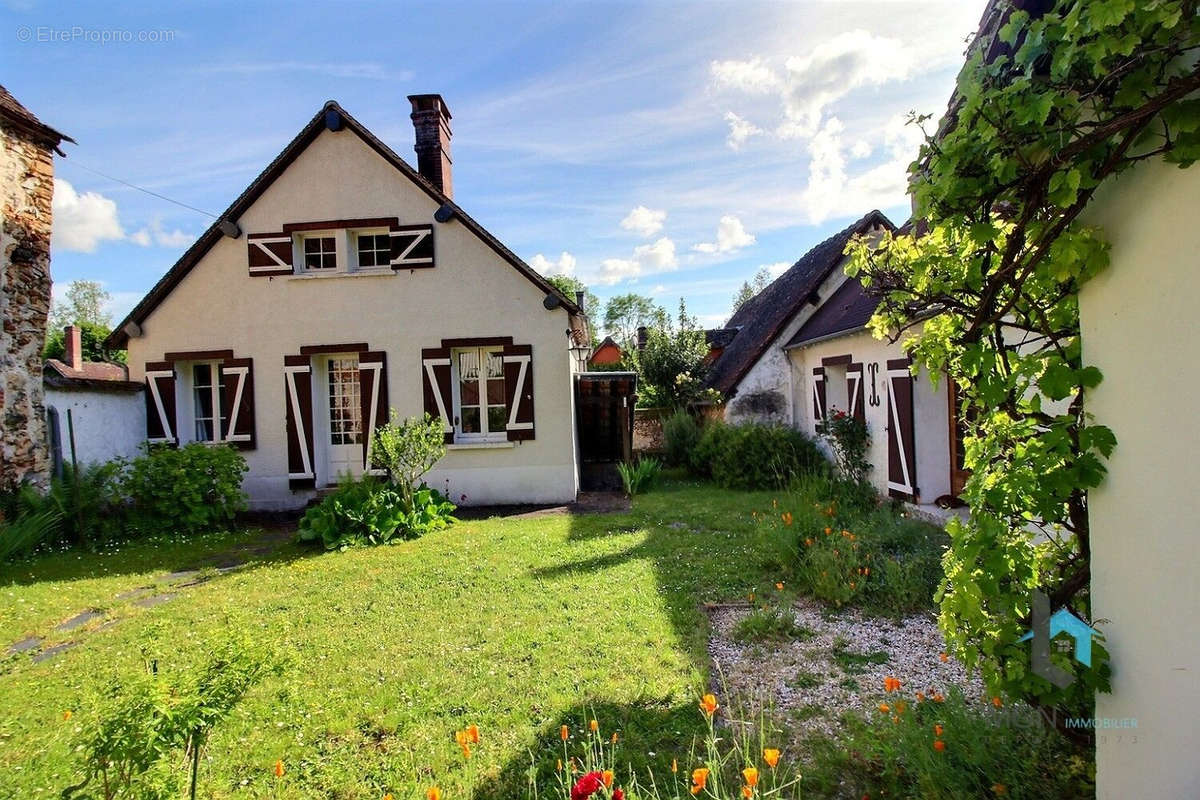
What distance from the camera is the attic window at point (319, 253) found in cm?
1045

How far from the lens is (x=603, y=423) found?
12.2m

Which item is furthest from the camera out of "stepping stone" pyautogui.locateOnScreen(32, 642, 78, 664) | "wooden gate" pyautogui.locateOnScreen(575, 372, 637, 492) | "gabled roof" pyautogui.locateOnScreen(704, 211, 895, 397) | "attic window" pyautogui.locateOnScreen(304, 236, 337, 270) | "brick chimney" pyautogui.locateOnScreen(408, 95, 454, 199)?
"gabled roof" pyautogui.locateOnScreen(704, 211, 895, 397)

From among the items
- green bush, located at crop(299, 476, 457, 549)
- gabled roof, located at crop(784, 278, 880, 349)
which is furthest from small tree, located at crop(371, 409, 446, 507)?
gabled roof, located at crop(784, 278, 880, 349)

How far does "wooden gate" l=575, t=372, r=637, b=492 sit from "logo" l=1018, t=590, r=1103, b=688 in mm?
9639

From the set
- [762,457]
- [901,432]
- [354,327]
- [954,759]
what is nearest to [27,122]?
[354,327]

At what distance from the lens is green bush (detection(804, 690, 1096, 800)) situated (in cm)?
216

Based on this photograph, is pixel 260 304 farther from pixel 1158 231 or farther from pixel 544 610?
pixel 1158 231

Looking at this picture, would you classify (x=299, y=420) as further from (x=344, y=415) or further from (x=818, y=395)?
(x=818, y=395)

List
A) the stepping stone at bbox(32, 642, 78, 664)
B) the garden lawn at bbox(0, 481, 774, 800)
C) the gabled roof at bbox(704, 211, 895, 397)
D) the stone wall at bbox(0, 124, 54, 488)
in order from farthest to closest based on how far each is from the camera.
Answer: the gabled roof at bbox(704, 211, 895, 397) → the stone wall at bbox(0, 124, 54, 488) → the stepping stone at bbox(32, 642, 78, 664) → the garden lawn at bbox(0, 481, 774, 800)

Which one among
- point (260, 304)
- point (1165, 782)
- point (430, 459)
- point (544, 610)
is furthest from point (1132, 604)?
point (260, 304)

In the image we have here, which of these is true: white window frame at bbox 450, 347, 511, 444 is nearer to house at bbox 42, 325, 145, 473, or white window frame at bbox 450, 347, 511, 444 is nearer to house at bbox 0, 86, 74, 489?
house at bbox 42, 325, 145, 473

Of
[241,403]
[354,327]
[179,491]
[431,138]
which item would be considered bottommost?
[179,491]

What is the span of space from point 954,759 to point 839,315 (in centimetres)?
914

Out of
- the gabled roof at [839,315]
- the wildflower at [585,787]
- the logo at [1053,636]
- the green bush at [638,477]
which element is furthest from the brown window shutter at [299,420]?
the logo at [1053,636]
